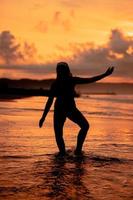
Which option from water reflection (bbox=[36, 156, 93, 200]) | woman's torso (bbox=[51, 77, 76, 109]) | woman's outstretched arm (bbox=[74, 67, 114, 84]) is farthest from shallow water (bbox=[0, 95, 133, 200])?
woman's outstretched arm (bbox=[74, 67, 114, 84])

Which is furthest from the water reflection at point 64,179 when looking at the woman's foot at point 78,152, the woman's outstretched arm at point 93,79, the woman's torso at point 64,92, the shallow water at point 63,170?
the woman's outstretched arm at point 93,79

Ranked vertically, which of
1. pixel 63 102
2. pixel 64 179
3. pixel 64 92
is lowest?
pixel 64 179

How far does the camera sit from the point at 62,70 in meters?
10.3

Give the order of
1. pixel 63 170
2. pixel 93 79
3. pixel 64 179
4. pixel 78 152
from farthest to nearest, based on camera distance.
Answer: pixel 78 152
pixel 93 79
pixel 63 170
pixel 64 179

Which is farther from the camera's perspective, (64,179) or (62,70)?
(62,70)

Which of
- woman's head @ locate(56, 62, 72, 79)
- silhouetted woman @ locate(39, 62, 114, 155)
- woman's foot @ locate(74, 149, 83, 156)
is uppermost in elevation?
woman's head @ locate(56, 62, 72, 79)

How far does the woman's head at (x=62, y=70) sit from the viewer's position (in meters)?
10.3

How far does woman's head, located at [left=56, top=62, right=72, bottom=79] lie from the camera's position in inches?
A: 405

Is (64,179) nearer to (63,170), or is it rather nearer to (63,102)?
(63,170)

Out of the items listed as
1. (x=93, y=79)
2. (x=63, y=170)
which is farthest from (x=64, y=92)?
(x=63, y=170)

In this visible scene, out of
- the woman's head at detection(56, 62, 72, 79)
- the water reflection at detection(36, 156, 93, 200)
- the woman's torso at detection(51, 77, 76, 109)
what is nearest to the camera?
the water reflection at detection(36, 156, 93, 200)

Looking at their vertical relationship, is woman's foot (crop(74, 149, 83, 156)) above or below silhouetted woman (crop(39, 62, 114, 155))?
below

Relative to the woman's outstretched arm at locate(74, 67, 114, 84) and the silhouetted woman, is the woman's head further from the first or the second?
the woman's outstretched arm at locate(74, 67, 114, 84)

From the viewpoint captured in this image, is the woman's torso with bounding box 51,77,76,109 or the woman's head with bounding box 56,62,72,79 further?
the woman's torso with bounding box 51,77,76,109
